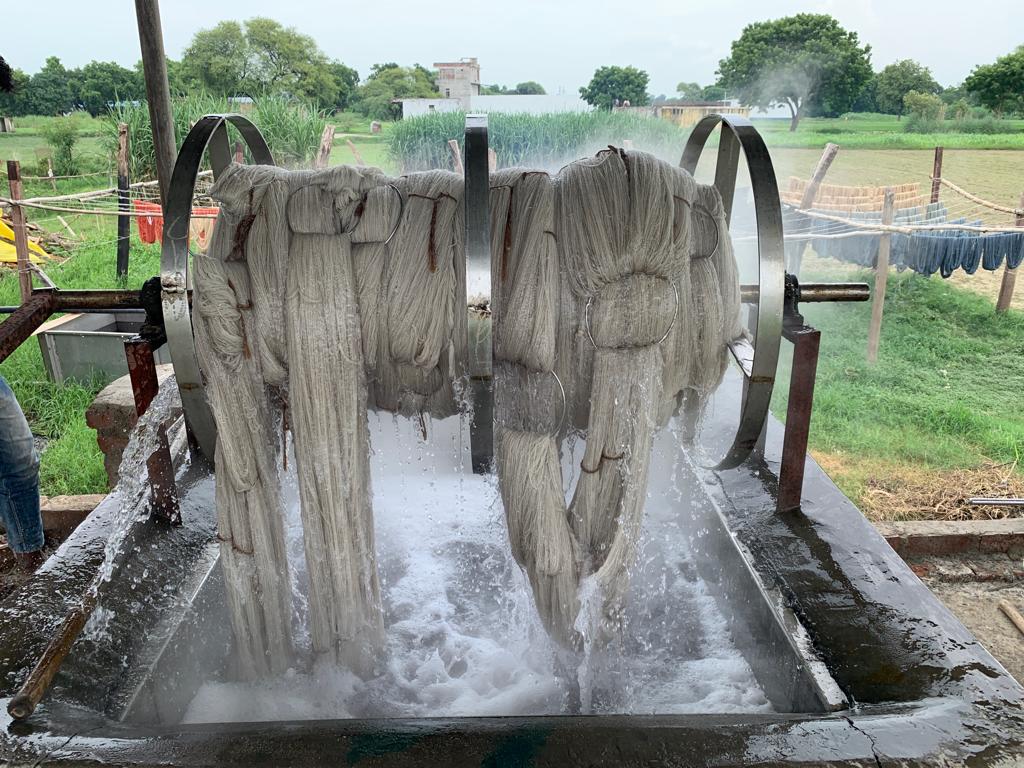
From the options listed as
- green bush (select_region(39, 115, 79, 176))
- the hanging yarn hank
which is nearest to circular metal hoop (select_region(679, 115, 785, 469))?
the hanging yarn hank

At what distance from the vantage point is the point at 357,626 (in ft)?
6.39

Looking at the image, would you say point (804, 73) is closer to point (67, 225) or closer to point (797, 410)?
point (67, 225)

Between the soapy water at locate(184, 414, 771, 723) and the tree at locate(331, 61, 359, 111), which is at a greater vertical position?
the tree at locate(331, 61, 359, 111)

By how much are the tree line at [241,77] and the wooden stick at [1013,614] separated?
15.4 meters

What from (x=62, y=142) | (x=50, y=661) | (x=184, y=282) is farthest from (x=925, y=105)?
(x=62, y=142)

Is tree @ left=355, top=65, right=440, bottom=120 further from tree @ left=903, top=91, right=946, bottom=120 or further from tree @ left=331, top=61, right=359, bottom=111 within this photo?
tree @ left=903, top=91, right=946, bottom=120

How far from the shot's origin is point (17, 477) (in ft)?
10.9

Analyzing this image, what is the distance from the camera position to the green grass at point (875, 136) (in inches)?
612

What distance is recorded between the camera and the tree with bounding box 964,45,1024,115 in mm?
15562

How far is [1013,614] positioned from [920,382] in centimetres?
523

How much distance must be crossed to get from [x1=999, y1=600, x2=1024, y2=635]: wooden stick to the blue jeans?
4675mm

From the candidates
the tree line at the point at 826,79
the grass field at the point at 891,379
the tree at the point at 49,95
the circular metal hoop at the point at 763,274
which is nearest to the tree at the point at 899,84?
the tree line at the point at 826,79

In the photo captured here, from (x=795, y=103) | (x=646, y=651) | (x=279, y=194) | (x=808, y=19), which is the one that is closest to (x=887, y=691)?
(x=646, y=651)

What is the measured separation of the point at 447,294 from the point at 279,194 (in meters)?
0.47
